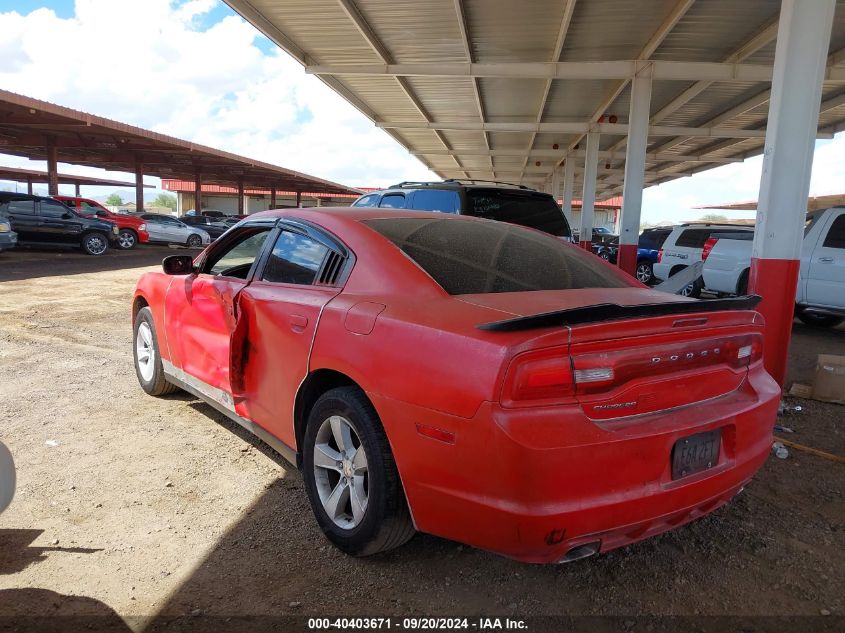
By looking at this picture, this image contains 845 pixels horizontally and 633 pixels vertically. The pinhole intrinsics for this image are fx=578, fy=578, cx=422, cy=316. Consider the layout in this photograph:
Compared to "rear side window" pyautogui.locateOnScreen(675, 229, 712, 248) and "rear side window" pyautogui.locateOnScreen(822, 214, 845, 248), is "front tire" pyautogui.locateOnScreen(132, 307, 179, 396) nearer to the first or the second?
"rear side window" pyautogui.locateOnScreen(822, 214, 845, 248)

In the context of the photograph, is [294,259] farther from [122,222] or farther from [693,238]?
[122,222]

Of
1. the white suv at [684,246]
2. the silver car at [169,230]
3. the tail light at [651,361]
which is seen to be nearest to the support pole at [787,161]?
the tail light at [651,361]

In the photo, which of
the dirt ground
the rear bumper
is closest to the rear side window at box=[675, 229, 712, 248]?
the dirt ground

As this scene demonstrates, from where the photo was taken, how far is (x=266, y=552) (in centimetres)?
265

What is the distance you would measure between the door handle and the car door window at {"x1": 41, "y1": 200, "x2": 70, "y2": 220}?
17.6 metres

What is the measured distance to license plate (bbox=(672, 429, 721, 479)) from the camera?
6.96 ft

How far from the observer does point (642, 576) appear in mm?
2500

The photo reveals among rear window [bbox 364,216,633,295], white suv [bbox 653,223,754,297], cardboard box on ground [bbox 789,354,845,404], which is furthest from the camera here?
white suv [bbox 653,223,754,297]

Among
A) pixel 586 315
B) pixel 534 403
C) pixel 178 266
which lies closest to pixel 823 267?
pixel 586 315

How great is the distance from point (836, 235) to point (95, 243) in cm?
1909

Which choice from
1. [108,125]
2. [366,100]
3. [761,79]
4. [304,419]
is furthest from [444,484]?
[108,125]

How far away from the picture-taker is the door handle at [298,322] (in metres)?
2.75

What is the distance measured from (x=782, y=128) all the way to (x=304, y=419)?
5033 mm

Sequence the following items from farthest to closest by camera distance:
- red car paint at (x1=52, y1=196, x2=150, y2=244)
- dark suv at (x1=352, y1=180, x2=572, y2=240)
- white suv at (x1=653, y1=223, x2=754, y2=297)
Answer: red car paint at (x1=52, y1=196, x2=150, y2=244), white suv at (x1=653, y1=223, x2=754, y2=297), dark suv at (x1=352, y1=180, x2=572, y2=240)
